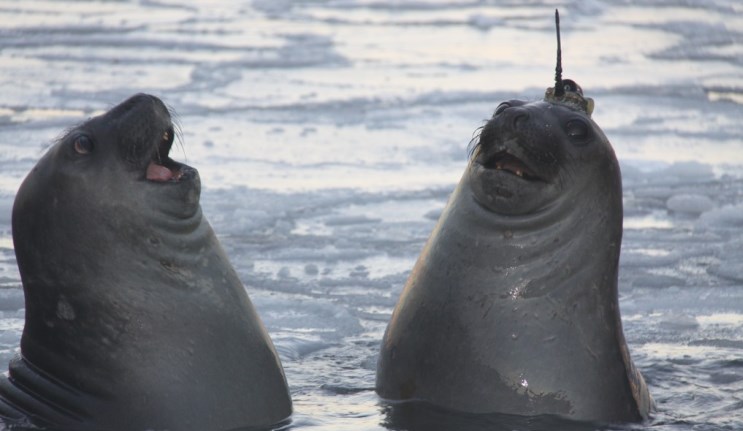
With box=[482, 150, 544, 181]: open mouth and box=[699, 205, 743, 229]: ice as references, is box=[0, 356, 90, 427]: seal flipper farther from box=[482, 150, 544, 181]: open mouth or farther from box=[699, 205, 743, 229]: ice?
box=[699, 205, 743, 229]: ice

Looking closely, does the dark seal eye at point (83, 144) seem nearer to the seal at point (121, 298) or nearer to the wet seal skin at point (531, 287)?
the seal at point (121, 298)

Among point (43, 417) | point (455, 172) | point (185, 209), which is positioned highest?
point (455, 172)

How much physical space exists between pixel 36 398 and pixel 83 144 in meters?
0.96

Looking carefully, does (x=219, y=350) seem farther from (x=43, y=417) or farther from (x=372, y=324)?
(x=372, y=324)

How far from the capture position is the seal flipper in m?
5.27

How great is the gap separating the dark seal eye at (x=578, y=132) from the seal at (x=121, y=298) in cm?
151

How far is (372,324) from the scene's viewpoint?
752 cm

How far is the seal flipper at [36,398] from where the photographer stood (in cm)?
527

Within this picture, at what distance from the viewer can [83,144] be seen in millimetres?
5332

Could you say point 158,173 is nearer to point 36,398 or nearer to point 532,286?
point 36,398

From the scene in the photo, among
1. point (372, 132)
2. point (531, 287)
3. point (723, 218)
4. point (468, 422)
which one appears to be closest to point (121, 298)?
point (468, 422)

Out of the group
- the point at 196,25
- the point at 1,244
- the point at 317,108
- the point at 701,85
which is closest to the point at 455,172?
the point at 317,108

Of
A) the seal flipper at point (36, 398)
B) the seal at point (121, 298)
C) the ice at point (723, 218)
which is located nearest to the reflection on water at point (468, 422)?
the seal at point (121, 298)

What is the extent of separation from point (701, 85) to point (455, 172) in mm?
4696
